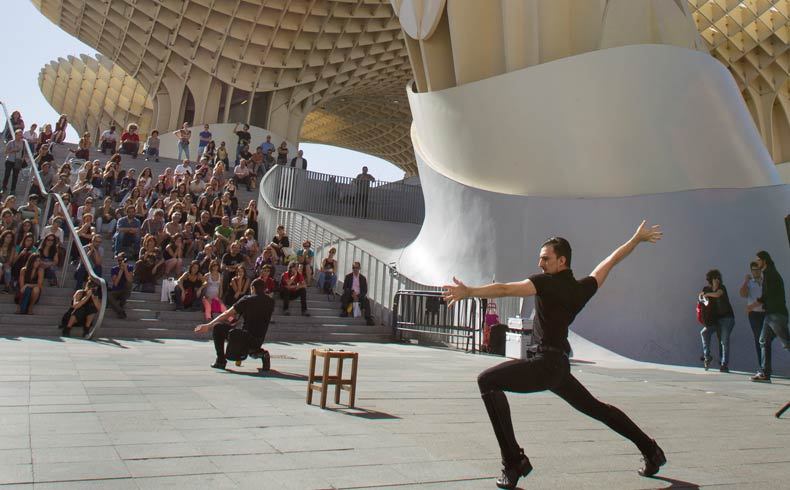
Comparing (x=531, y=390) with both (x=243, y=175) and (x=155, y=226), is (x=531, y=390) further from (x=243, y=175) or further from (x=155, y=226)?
(x=243, y=175)

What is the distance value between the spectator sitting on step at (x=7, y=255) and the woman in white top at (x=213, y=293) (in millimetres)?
2729

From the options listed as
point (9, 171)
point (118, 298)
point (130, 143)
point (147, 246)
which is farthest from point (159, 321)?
point (130, 143)

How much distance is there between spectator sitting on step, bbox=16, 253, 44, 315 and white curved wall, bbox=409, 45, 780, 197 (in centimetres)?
754

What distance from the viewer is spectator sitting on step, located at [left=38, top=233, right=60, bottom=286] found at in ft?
33.9

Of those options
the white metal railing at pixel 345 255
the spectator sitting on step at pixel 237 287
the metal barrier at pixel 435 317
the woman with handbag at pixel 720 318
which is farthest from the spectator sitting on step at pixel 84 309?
the woman with handbag at pixel 720 318

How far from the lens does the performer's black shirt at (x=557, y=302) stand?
321cm

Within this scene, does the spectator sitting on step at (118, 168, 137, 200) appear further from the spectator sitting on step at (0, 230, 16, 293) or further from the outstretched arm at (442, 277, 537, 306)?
the outstretched arm at (442, 277, 537, 306)

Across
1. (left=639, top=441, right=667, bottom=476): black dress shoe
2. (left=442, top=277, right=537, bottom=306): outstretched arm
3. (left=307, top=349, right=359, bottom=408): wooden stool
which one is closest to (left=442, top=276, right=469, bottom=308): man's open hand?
(left=442, top=277, right=537, bottom=306): outstretched arm

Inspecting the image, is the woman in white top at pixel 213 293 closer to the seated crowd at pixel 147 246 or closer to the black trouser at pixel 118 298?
the seated crowd at pixel 147 246

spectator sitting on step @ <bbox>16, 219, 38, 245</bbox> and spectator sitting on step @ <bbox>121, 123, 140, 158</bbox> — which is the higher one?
spectator sitting on step @ <bbox>121, 123, 140, 158</bbox>

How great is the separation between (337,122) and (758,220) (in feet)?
127

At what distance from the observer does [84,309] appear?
29.8 feet

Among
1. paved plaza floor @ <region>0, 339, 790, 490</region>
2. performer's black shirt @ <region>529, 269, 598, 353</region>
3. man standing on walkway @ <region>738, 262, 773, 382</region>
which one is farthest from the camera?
man standing on walkway @ <region>738, 262, 773, 382</region>

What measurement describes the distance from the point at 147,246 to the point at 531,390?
9194mm
